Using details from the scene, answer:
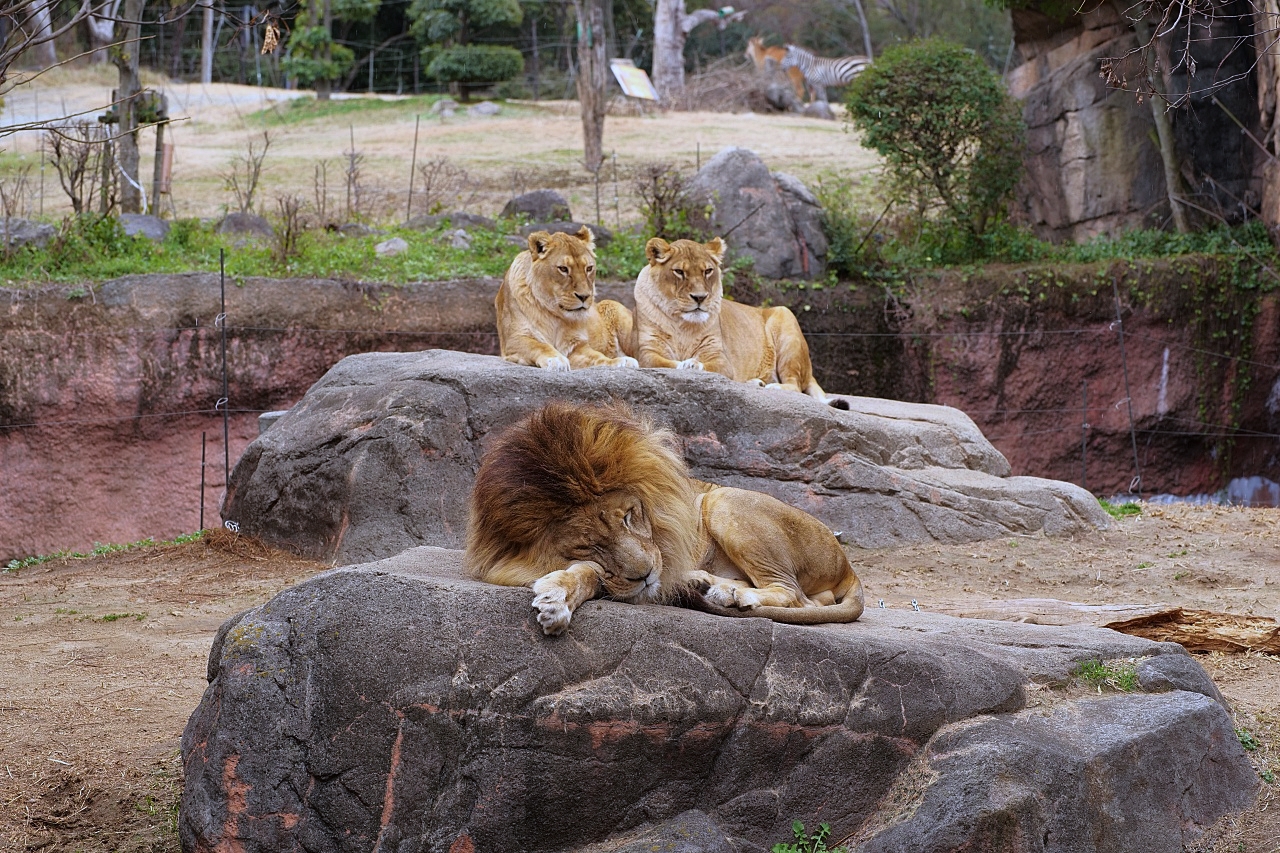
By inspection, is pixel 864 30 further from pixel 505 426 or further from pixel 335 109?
pixel 505 426

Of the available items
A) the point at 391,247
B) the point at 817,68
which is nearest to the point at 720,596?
the point at 391,247

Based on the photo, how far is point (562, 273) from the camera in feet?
31.0

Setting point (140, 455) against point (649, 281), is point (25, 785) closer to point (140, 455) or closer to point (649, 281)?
point (649, 281)

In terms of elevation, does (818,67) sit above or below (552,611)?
above

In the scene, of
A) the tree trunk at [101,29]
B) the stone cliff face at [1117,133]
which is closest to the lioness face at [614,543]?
the tree trunk at [101,29]

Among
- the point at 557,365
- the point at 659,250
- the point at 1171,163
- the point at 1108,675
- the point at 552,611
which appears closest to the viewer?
the point at 552,611

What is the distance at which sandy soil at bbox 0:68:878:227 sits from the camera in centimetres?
2183

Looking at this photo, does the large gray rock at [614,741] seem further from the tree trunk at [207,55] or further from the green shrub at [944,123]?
the tree trunk at [207,55]

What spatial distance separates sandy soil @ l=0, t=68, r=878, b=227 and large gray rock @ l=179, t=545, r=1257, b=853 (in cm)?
1504

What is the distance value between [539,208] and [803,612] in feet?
46.8

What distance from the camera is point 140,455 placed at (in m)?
13.3

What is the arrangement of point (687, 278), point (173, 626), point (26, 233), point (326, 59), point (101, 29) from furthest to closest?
point (326, 59), point (101, 29), point (26, 233), point (687, 278), point (173, 626)

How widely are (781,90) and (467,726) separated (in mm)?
32046

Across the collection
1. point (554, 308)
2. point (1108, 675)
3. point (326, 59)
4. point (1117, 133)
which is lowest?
point (1108, 675)
